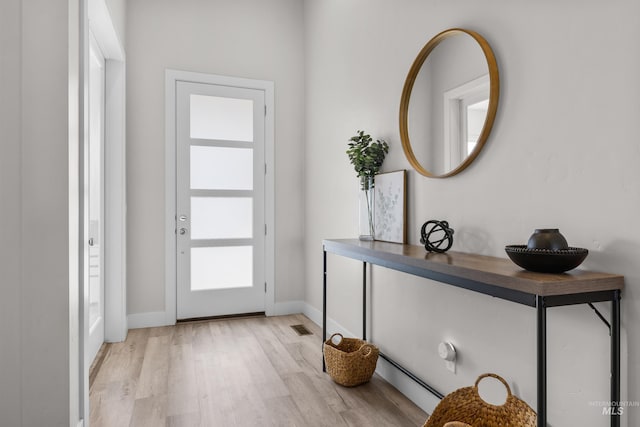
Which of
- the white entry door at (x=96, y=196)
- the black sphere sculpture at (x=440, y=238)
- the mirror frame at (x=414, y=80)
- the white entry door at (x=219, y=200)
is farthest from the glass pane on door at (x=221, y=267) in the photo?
the black sphere sculpture at (x=440, y=238)

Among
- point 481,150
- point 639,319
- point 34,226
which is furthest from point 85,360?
point 639,319

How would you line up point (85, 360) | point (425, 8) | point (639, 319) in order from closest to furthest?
point (639, 319) < point (85, 360) < point (425, 8)

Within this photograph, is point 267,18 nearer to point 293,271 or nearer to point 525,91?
point 293,271

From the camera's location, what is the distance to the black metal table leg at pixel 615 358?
115cm

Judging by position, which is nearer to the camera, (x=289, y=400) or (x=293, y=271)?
(x=289, y=400)

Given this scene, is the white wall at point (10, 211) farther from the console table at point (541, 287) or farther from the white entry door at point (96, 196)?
the console table at point (541, 287)

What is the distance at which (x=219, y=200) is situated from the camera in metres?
3.63

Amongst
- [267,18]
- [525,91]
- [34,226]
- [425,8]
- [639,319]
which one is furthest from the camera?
[267,18]

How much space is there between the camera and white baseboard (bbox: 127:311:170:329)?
3389 mm

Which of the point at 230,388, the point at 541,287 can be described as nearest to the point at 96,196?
the point at 230,388

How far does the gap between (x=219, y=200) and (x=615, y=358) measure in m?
3.08

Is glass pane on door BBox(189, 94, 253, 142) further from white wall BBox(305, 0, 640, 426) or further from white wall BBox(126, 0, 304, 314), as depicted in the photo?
white wall BBox(305, 0, 640, 426)

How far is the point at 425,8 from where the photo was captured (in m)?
2.02

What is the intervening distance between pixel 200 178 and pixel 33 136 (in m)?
2.00
